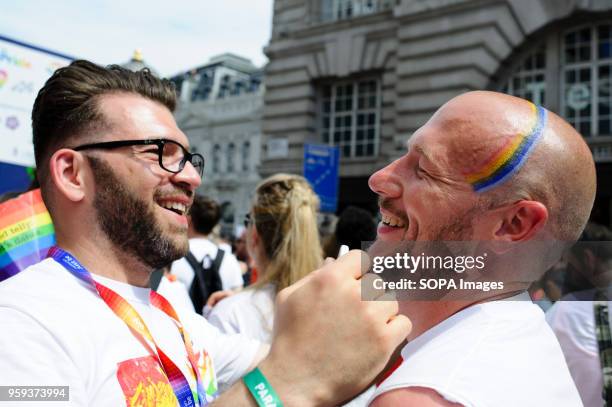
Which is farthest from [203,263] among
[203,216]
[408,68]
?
[408,68]

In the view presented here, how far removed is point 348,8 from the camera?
66.2ft

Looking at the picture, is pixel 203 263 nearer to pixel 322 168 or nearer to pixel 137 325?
pixel 137 325

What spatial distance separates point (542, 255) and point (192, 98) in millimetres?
58897

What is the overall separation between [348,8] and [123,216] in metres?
19.6

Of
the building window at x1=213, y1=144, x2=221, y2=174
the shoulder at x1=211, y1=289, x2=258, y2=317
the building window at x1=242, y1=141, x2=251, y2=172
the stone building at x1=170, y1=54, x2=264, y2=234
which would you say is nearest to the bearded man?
the shoulder at x1=211, y1=289, x2=258, y2=317

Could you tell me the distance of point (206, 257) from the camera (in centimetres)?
546

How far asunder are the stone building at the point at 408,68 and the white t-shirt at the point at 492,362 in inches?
515

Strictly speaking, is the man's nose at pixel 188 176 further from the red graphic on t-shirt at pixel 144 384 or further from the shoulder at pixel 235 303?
the shoulder at pixel 235 303

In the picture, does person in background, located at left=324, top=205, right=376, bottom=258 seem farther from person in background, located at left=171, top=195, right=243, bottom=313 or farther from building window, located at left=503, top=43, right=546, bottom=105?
building window, located at left=503, top=43, right=546, bottom=105

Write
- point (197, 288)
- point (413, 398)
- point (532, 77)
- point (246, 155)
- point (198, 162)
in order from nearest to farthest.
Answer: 1. point (413, 398)
2. point (198, 162)
3. point (197, 288)
4. point (532, 77)
5. point (246, 155)

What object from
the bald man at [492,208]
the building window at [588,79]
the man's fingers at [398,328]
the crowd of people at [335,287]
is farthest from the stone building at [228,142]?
the man's fingers at [398,328]

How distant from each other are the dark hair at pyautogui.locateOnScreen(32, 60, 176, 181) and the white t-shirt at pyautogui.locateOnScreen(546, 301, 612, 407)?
1.72m

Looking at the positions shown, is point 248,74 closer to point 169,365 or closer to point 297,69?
point 297,69

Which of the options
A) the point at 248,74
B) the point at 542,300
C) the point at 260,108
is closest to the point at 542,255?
the point at 542,300
